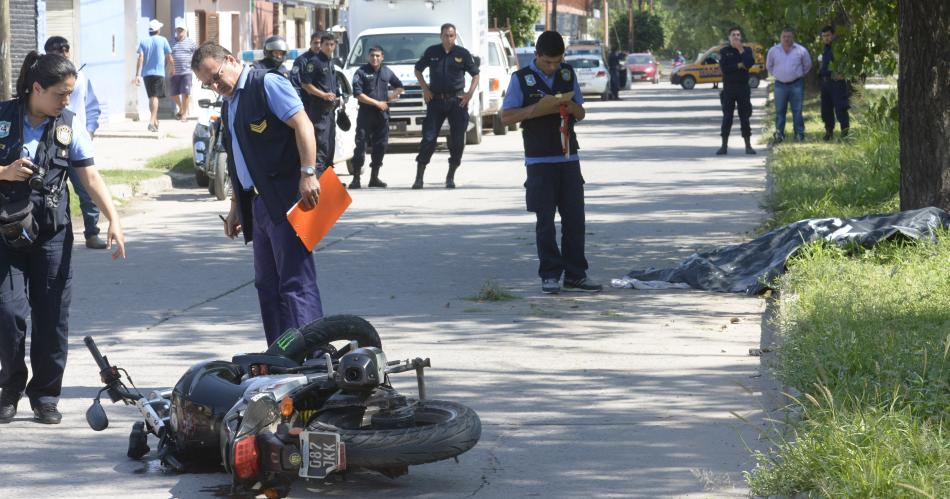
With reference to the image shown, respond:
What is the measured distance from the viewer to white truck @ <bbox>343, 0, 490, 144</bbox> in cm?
2423

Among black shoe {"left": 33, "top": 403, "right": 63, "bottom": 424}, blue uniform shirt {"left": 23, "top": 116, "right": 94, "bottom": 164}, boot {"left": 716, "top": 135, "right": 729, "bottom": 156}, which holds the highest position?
blue uniform shirt {"left": 23, "top": 116, "right": 94, "bottom": 164}

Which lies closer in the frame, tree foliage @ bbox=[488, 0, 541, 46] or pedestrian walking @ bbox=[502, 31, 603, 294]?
pedestrian walking @ bbox=[502, 31, 603, 294]

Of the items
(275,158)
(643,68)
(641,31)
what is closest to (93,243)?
(275,158)

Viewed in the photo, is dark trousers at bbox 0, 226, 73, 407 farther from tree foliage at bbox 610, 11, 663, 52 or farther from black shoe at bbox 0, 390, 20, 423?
tree foliage at bbox 610, 11, 663, 52

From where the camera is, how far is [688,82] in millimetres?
65062

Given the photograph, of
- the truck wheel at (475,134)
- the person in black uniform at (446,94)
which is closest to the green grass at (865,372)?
the person in black uniform at (446,94)

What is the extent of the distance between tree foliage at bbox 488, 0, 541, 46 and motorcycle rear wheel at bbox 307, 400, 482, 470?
44785mm

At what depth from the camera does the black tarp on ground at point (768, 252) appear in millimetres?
10500

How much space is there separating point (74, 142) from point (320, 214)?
1.17 m

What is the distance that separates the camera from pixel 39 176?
22.4ft

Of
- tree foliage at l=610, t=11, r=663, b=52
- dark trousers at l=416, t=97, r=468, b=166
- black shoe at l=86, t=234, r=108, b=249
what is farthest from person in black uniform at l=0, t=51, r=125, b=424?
tree foliage at l=610, t=11, r=663, b=52

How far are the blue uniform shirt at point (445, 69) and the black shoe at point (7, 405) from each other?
39.7ft

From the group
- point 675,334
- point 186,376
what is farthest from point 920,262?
point 186,376

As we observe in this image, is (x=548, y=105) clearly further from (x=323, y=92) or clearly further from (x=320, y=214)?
(x=323, y=92)
